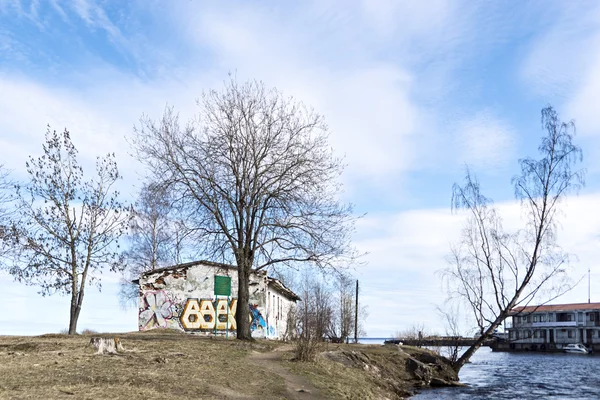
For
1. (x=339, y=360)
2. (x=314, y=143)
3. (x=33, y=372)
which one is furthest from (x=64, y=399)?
(x=314, y=143)

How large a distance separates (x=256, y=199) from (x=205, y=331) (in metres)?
14.2

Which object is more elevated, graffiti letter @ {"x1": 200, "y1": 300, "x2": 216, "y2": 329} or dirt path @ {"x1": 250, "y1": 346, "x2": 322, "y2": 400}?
graffiti letter @ {"x1": 200, "y1": 300, "x2": 216, "y2": 329}

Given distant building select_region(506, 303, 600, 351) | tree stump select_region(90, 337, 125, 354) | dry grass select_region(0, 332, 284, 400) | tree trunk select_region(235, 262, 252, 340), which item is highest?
tree trunk select_region(235, 262, 252, 340)

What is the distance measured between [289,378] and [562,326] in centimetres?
10004

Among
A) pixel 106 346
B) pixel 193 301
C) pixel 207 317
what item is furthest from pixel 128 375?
pixel 193 301

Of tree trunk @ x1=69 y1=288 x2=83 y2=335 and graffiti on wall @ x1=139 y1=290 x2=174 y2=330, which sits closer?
tree trunk @ x1=69 y1=288 x2=83 y2=335

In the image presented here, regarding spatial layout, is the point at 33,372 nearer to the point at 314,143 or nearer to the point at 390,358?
the point at 314,143

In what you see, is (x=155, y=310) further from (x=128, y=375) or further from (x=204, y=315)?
(x=128, y=375)

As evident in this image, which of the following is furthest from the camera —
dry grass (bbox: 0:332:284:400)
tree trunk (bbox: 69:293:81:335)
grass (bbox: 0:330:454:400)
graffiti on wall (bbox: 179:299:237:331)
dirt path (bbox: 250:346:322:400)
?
graffiti on wall (bbox: 179:299:237:331)

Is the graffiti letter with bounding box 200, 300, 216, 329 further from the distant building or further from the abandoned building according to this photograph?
the distant building

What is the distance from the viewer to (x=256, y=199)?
83.5 ft

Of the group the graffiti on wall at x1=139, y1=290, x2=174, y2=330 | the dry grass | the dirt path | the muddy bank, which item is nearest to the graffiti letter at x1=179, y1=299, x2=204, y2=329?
the graffiti on wall at x1=139, y1=290, x2=174, y2=330

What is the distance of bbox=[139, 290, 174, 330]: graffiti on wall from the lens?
3619cm

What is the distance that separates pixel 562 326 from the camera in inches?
4013
